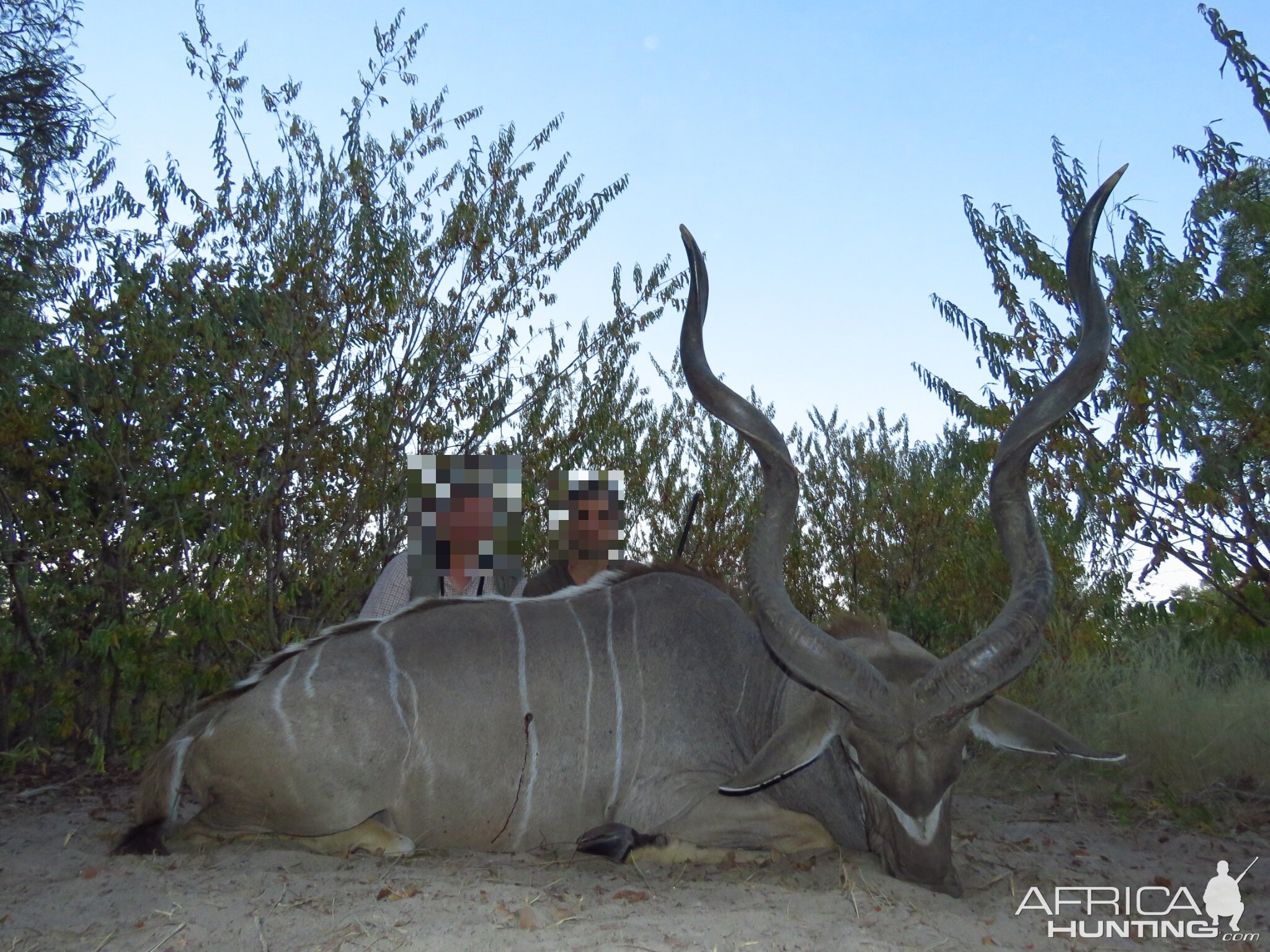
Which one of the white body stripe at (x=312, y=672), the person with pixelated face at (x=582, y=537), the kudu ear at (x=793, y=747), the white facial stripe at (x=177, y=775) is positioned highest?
the person with pixelated face at (x=582, y=537)

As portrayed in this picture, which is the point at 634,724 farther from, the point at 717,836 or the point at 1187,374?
the point at 1187,374

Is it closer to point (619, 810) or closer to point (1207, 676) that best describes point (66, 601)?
point (619, 810)

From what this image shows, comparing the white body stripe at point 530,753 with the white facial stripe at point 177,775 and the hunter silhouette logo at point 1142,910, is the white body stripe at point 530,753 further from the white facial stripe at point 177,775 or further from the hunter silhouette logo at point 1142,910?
the hunter silhouette logo at point 1142,910

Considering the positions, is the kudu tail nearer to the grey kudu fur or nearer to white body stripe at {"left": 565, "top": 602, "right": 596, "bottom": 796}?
the grey kudu fur

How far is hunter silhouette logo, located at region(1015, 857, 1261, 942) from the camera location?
261 cm

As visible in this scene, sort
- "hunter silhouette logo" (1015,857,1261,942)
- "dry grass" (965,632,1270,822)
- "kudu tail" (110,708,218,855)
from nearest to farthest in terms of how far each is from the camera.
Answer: "hunter silhouette logo" (1015,857,1261,942)
"kudu tail" (110,708,218,855)
"dry grass" (965,632,1270,822)

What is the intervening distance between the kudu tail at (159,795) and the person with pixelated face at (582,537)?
1739 millimetres

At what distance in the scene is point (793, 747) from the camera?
298 centimetres

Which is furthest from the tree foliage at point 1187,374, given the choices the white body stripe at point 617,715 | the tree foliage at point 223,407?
the white body stripe at point 617,715

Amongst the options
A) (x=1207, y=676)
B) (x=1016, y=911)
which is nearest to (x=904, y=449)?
(x=1207, y=676)

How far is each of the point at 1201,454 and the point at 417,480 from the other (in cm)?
372

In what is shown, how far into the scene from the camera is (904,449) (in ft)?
35.1

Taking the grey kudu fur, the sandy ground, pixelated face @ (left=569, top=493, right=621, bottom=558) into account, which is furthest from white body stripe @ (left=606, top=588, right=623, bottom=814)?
pixelated face @ (left=569, top=493, right=621, bottom=558)

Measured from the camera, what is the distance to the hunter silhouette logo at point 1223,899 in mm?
2807
